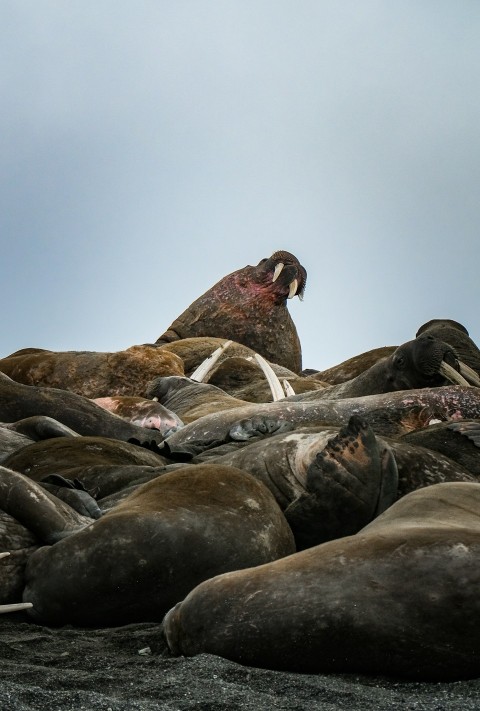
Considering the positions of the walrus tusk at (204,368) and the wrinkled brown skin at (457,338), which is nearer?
the wrinkled brown skin at (457,338)

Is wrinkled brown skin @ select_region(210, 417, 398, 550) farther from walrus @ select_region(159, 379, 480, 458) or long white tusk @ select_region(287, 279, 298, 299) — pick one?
→ long white tusk @ select_region(287, 279, 298, 299)

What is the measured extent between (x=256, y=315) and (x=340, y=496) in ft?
57.0

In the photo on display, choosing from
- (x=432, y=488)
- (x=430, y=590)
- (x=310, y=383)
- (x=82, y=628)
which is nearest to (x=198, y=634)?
(x=430, y=590)

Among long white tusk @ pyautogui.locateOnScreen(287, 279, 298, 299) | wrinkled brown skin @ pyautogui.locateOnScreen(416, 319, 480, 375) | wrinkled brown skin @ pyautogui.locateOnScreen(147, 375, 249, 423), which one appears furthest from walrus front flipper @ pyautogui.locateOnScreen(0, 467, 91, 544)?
long white tusk @ pyautogui.locateOnScreen(287, 279, 298, 299)

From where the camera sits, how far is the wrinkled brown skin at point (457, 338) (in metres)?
13.8

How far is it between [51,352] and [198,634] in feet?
45.9

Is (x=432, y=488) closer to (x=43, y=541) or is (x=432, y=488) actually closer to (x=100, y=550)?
(x=100, y=550)

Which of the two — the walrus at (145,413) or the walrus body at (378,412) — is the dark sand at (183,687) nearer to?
the walrus body at (378,412)

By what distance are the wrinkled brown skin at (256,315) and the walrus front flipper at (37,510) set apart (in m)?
17.0

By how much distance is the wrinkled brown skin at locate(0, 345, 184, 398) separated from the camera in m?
16.1

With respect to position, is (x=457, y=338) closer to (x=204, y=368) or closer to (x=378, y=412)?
(x=204, y=368)

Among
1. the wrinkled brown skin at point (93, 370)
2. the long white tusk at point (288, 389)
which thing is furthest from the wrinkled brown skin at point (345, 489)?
the wrinkled brown skin at point (93, 370)

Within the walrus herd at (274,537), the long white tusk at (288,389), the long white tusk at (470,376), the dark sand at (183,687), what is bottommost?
the dark sand at (183,687)

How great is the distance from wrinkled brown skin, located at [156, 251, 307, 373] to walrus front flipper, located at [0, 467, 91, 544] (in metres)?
17.0
